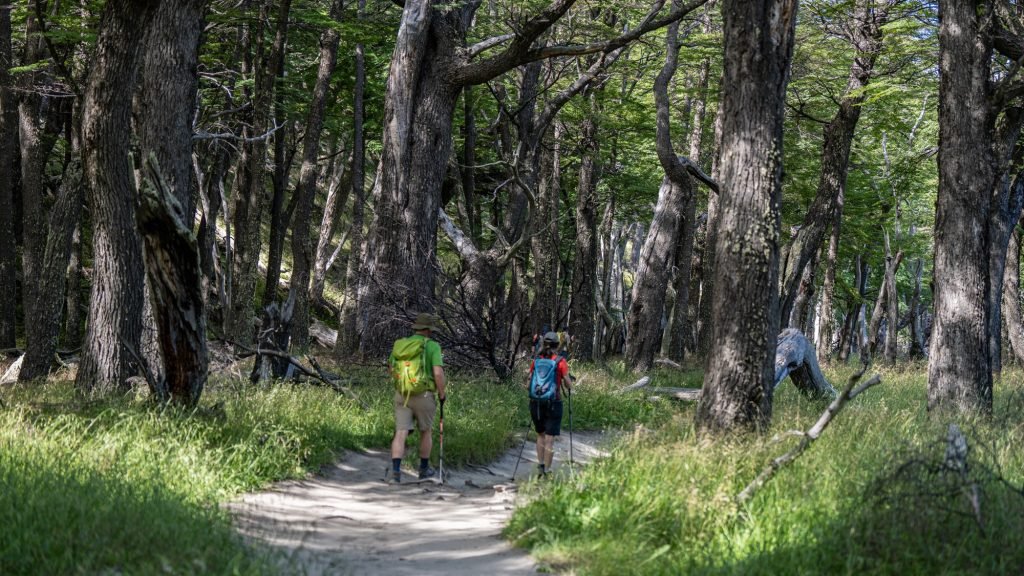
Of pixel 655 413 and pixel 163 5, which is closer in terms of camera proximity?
pixel 163 5

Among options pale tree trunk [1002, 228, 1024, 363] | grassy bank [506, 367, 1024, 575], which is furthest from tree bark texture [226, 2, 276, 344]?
pale tree trunk [1002, 228, 1024, 363]

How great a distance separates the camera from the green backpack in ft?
33.0

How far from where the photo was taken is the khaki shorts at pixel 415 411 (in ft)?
33.2

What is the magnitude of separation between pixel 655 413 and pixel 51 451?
32.1ft

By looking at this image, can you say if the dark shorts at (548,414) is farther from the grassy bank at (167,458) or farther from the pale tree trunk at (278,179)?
the pale tree trunk at (278,179)

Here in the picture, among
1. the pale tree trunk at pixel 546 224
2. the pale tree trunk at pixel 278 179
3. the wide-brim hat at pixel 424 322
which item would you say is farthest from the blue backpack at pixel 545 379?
the pale tree trunk at pixel 546 224

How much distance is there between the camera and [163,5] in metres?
11.4

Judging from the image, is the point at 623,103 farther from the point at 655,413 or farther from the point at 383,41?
the point at 655,413

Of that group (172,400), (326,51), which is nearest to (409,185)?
(326,51)

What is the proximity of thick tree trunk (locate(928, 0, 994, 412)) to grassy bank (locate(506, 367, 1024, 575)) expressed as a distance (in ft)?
13.2

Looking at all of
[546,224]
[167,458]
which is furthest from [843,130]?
[167,458]

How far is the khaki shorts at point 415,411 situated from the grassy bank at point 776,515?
7.92 ft

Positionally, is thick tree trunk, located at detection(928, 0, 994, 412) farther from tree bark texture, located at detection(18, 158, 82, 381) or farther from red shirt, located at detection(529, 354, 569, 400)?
tree bark texture, located at detection(18, 158, 82, 381)

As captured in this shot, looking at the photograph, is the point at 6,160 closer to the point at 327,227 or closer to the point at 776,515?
the point at 327,227
